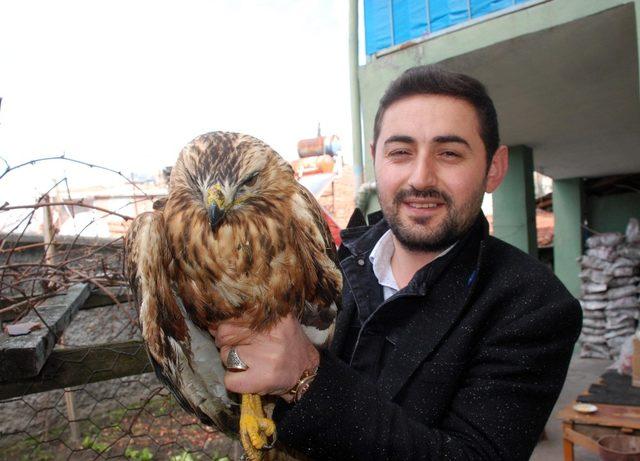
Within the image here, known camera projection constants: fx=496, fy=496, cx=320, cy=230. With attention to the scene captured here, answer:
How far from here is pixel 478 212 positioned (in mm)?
1940

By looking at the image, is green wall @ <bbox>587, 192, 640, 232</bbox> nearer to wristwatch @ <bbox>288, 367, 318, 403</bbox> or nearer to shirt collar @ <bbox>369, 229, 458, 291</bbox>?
shirt collar @ <bbox>369, 229, 458, 291</bbox>

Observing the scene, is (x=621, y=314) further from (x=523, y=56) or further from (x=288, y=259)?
(x=288, y=259)

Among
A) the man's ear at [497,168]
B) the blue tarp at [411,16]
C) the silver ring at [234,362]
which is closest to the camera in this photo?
the silver ring at [234,362]

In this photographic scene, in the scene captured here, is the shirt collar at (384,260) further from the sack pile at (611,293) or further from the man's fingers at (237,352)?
the sack pile at (611,293)

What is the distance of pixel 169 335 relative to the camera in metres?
1.94

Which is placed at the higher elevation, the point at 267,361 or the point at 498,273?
the point at 498,273

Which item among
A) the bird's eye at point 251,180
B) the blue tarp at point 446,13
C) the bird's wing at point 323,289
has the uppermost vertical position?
the blue tarp at point 446,13

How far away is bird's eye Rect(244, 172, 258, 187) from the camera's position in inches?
74.6

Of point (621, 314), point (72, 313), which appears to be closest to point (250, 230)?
point (72, 313)

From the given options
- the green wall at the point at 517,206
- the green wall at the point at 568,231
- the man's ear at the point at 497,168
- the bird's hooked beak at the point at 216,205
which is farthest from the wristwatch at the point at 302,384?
the green wall at the point at 568,231

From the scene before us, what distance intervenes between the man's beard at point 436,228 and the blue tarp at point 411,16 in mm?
3623

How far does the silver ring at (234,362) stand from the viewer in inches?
60.6

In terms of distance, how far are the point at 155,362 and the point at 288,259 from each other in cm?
69

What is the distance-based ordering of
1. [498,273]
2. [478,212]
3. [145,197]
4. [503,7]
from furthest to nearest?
[503,7], [145,197], [478,212], [498,273]
